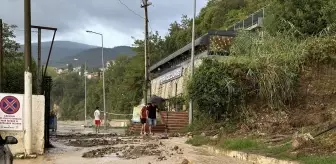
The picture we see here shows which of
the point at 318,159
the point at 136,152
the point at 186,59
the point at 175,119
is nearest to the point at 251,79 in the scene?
the point at 136,152

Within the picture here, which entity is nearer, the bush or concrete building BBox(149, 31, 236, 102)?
the bush

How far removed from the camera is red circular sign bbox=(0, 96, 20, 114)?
1369cm

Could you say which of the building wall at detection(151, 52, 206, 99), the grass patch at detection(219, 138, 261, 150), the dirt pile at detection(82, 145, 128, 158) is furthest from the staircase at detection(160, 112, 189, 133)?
the grass patch at detection(219, 138, 261, 150)

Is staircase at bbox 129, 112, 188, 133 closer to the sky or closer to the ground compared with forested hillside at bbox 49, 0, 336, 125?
closer to the ground

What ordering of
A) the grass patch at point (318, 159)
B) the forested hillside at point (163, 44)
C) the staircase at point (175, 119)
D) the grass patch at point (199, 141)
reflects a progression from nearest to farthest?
1. the grass patch at point (318, 159)
2. the grass patch at point (199, 141)
3. the staircase at point (175, 119)
4. the forested hillside at point (163, 44)

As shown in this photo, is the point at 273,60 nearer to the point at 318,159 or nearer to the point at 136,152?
the point at 136,152

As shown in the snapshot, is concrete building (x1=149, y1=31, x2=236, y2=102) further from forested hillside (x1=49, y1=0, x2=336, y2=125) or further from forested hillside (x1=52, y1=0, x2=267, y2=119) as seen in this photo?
forested hillside (x1=52, y1=0, x2=267, y2=119)

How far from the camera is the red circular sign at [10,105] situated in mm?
13688

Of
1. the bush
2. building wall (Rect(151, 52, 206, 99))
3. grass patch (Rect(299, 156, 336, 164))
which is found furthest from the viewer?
building wall (Rect(151, 52, 206, 99))

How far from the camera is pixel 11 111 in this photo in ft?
45.3

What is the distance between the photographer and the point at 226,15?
67.6 metres

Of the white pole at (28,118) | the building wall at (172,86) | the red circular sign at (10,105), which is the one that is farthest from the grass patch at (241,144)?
the building wall at (172,86)

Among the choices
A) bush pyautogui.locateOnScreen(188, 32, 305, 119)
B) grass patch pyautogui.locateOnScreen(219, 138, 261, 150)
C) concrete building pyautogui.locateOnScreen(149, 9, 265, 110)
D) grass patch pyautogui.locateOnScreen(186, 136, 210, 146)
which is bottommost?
grass patch pyautogui.locateOnScreen(186, 136, 210, 146)

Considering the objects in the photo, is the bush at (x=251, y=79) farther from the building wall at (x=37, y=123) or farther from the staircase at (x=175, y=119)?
the building wall at (x=37, y=123)
